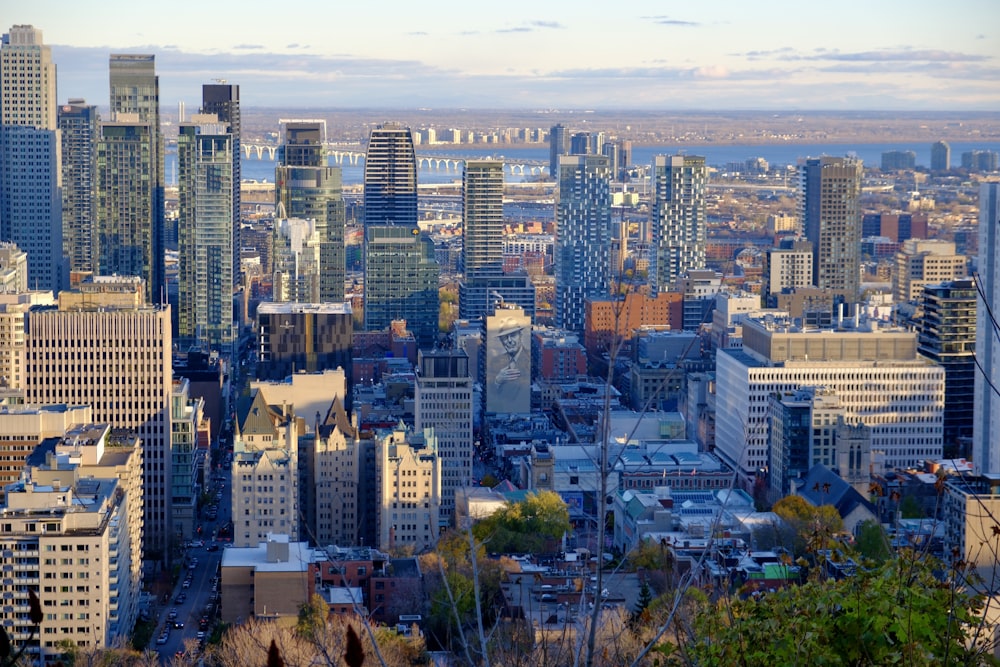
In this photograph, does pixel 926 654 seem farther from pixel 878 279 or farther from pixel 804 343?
pixel 878 279

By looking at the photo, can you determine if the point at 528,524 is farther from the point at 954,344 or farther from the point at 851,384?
the point at 954,344

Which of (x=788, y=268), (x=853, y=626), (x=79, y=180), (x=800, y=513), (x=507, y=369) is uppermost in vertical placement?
(x=79, y=180)

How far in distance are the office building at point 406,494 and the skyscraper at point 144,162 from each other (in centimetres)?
1776

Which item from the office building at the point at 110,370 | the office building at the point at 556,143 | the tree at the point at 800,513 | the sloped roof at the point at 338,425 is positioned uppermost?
the office building at the point at 556,143

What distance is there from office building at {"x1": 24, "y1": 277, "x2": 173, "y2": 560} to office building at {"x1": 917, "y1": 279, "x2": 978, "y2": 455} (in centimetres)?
1094

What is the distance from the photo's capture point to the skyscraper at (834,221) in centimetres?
4016

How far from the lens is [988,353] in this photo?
2200cm

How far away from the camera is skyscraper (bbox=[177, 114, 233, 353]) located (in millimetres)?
36031

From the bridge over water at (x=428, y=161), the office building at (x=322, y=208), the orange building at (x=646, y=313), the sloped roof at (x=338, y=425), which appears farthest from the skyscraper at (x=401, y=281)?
the bridge over water at (x=428, y=161)

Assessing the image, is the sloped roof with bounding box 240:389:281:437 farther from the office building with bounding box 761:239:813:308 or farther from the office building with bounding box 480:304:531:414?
the office building with bounding box 761:239:813:308

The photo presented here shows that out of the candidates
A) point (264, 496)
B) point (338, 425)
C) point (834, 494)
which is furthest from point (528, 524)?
point (834, 494)

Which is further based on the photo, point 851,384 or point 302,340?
point 302,340

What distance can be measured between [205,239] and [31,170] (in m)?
5.78

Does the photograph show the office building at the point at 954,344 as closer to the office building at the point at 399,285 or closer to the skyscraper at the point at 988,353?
the skyscraper at the point at 988,353
